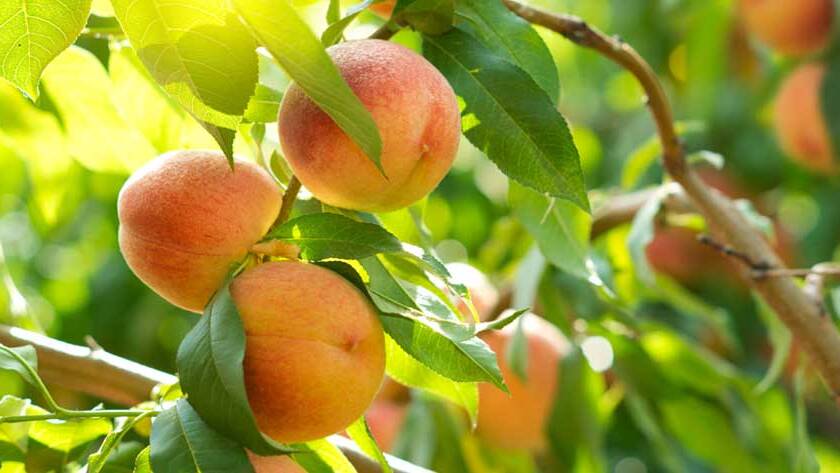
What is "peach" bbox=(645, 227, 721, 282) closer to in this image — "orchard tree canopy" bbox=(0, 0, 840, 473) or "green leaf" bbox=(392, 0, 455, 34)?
"orchard tree canopy" bbox=(0, 0, 840, 473)

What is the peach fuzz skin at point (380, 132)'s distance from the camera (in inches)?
27.0

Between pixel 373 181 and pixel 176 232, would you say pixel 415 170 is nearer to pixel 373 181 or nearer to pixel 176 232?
pixel 373 181

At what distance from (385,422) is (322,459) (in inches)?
28.0

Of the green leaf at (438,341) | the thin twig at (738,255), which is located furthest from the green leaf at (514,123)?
the thin twig at (738,255)

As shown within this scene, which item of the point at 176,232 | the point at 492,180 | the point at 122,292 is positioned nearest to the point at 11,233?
the point at 122,292

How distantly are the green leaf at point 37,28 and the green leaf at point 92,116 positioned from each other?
1.17 ft

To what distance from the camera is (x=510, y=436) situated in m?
1.46

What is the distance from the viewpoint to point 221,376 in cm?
64

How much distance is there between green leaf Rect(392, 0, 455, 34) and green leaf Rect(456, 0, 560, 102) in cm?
1

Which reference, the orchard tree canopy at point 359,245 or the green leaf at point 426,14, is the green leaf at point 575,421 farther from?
the green leaf at point 426,14

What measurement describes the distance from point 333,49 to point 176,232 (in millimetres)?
133

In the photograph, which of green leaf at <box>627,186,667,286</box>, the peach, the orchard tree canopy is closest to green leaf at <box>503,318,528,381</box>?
the orchard tree canopy

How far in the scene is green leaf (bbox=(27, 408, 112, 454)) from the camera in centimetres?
82

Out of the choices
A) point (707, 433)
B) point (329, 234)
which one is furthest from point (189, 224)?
point (707, 433)
